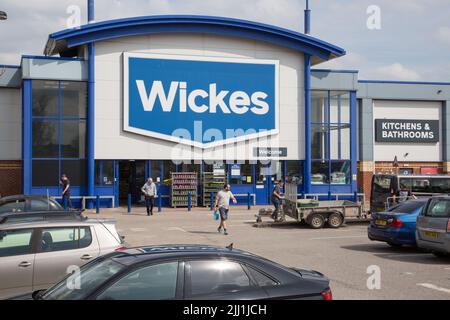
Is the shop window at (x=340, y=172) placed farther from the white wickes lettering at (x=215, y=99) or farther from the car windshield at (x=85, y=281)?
the car windshield at (x=85, y=281)

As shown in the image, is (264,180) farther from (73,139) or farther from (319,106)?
(73,139)

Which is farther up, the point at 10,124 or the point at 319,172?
the point at 10,124

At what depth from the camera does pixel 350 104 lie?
3466 centimetres

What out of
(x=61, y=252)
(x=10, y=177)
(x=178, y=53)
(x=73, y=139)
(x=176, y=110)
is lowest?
(x=61, y=252)

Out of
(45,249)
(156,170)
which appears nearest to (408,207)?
(45,249)

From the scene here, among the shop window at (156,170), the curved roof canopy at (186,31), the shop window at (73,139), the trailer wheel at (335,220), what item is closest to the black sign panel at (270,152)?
the shop window at (156,170)

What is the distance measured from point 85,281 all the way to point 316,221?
54.4ft

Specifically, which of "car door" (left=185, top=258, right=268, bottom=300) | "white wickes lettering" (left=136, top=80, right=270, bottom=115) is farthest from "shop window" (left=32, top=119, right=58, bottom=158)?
"car door" (left=185, top=258, right=268, bottom=300)

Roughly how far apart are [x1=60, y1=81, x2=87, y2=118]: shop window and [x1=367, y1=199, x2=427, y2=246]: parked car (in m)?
18.5

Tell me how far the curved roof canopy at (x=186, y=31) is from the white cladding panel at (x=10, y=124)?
3.42m

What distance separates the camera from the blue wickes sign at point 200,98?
30828mm

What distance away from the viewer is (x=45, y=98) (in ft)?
98.0

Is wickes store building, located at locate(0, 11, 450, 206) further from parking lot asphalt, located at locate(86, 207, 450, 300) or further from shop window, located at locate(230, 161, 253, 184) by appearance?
parking lot asphalt, located at locate(86, 207, 450, 300)

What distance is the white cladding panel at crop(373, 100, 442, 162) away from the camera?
125ft
